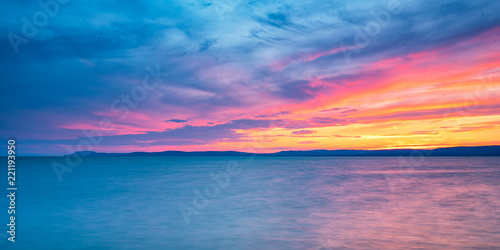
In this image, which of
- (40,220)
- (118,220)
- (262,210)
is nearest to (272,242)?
(262,210)

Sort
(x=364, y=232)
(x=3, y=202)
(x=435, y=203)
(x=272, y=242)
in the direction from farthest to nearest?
(x=3, y=202) < (x=435, y=203) < (x=364, y=232) < (x=272, y=242)

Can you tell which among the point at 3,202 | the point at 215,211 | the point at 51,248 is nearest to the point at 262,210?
the point at 215,211

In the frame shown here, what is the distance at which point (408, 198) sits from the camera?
79.1 feet

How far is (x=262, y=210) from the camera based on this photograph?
19.9 meters

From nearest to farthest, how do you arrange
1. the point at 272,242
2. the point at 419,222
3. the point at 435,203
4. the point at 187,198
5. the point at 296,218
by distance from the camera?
the point at 272,242, the point at 419,222, the point at 296,218, the point at 435,203, the point at 187,198

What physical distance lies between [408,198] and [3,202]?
29.4 meters

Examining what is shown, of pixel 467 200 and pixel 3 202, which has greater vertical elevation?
pixel 3 202

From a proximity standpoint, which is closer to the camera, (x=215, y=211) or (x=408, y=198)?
(x=215, y=211)

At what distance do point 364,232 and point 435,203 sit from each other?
422 inches

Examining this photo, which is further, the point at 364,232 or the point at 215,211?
the point at 215,211

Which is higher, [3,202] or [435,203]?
[3,202]

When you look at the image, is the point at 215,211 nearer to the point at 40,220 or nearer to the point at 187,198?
the point at 187,198

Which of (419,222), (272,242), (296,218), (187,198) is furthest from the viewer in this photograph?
(187,198)

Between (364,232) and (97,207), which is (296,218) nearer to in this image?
(364,232)
